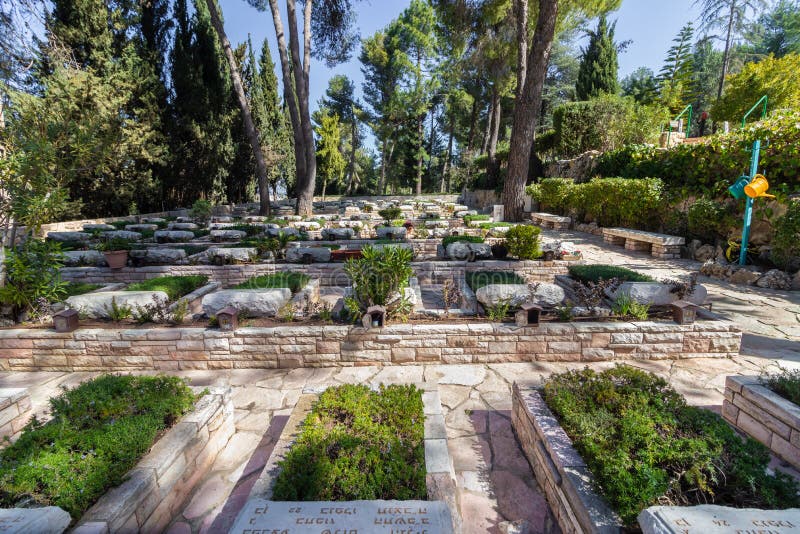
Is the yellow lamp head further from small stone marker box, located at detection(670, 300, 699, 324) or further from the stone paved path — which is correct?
small stone marker box, located at detection(670, 300, 699, 324)

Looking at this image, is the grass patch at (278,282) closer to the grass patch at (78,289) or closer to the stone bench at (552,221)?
the grass patch at (78,289)

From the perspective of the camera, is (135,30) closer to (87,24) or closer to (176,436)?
(87,24)

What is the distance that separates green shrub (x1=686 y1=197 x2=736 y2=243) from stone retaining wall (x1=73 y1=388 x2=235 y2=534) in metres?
10.0

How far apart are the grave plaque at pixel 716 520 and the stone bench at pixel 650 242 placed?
8.51 metres

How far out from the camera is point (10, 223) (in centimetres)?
461

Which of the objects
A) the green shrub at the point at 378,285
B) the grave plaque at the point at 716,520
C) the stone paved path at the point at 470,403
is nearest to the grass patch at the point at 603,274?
the stone paved path at the point at 470,403

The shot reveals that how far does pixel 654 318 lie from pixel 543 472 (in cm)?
294

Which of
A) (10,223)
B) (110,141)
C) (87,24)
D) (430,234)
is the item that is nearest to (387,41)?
(87,24)

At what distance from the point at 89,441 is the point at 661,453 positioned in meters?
3.21

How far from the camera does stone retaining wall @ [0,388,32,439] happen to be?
288cm

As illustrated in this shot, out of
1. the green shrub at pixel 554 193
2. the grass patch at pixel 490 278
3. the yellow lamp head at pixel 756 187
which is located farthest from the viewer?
the green shrub at pixel 554 193

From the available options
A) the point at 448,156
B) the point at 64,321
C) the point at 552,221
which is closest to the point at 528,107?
the point at 552,221

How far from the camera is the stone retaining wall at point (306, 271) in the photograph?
682 cm

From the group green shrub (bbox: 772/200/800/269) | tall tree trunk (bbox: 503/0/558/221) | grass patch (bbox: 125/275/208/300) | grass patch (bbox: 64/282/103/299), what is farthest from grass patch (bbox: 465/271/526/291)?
tall tree trunk (bbox: 503/0/558/221)
